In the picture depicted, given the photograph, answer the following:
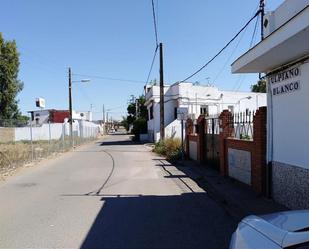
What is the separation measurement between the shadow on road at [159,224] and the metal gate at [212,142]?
645 cm

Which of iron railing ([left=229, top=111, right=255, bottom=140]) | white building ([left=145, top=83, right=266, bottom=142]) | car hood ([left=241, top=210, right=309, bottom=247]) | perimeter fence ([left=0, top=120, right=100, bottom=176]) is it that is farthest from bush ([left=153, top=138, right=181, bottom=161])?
car hood ([left=241, top=210, right=309, bottom=247])

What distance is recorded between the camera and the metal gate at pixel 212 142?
18.0 m

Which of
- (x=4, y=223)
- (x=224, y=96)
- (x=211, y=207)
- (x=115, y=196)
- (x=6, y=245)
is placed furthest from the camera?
(x=224, y=96)

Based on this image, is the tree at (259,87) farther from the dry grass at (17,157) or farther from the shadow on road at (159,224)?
the shadow on road at (159,224)

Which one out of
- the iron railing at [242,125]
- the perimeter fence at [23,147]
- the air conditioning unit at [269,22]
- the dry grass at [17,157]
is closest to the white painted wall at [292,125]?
the air conditioning unit at [269,22]

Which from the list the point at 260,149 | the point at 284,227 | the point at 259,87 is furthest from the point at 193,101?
the point at 284,227

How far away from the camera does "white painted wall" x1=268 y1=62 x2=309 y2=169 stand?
29.8ft

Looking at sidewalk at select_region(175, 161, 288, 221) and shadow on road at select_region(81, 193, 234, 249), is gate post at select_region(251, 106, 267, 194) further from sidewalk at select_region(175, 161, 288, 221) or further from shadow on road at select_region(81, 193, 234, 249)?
shadow on road at select_region(81, 193, 234, 249)

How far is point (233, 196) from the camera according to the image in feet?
37.8

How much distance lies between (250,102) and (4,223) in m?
43.2

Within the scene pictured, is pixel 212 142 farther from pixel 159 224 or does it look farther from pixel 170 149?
pixel 159 224

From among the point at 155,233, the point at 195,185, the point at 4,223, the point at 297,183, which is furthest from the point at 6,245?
the point at 195,185

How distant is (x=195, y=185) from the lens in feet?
47.2

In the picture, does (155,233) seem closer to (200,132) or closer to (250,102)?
(200,132)
